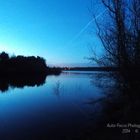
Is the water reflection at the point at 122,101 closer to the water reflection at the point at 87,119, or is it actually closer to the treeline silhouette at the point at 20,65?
the water reflection at the point at 87,119

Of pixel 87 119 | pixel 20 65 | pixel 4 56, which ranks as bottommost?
pixel 87 119

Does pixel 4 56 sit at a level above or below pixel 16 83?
above

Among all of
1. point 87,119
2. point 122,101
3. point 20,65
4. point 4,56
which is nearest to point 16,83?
point 4,56

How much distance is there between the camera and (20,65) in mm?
93562

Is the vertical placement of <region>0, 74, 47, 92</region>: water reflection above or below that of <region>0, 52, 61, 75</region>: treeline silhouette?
below

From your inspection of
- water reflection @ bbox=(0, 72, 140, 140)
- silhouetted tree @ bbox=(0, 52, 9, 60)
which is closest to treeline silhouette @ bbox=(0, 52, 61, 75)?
silhouetted tree @ bbox=(0, 52, 9, 60)

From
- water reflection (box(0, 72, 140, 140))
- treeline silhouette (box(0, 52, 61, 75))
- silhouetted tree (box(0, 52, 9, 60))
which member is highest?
silhouetted tree (box(0, 52, 9, 60))

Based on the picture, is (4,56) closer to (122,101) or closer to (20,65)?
(20,65)

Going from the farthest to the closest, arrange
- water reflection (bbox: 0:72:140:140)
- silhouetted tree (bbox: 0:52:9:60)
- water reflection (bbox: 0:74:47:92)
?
silhouetted tree (bbox: 0:52:9:60), water reflection (bbox: 0:74:47:92), water reflection (bbox: 0:72:140:140)

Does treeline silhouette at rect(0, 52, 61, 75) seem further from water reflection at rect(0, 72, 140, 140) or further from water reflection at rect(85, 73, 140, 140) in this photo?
water reflection at rect(85, 73, 140, 140)

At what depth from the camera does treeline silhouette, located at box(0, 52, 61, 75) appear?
283ft

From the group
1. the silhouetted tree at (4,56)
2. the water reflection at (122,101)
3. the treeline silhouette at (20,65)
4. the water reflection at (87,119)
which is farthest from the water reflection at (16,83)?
the water reflection at (122,101)

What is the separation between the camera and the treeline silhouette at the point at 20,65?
8634 cm

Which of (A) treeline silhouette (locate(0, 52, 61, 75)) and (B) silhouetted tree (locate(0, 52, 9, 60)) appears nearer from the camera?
(A) treeline silhouette (locate(0, 52, 61, 75))
